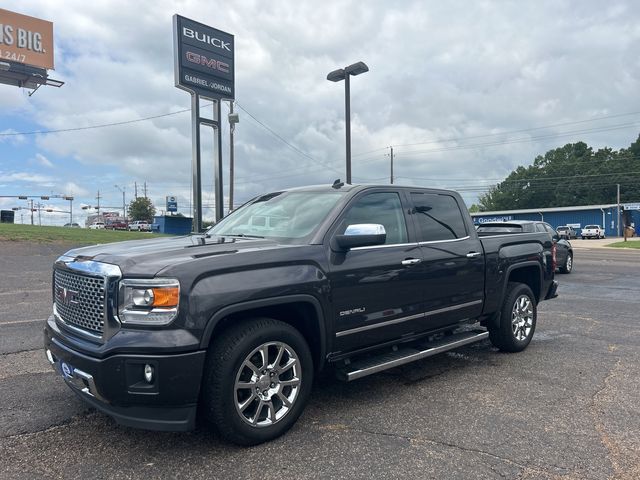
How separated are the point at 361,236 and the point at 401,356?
4.14ft

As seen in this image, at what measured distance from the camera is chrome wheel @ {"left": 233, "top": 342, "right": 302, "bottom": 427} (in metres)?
→ 3.34

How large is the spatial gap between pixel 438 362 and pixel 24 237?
68.7 ft

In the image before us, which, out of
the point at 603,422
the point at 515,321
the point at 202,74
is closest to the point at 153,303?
the point at 603,422

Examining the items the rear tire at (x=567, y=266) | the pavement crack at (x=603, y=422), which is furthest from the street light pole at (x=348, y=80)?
the pavement crack at (x=603, y=422)

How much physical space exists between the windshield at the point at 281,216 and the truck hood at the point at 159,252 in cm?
28

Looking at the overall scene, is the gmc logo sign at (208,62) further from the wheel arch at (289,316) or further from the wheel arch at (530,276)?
the wheel arch at (289,316)

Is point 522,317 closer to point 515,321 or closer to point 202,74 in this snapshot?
point 515,321

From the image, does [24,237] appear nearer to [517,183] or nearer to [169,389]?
[169,389]

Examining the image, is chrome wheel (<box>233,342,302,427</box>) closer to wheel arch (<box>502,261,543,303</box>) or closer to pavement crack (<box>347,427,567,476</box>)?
pavement crack (<box>347,427,567,476</box>)

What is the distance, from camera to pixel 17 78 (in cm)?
3928

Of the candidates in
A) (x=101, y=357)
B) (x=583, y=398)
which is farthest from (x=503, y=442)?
(x=101, y=357)

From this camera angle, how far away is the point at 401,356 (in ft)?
14.3

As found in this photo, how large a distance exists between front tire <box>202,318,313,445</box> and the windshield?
2.88ft

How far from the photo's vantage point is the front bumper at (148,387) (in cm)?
297
